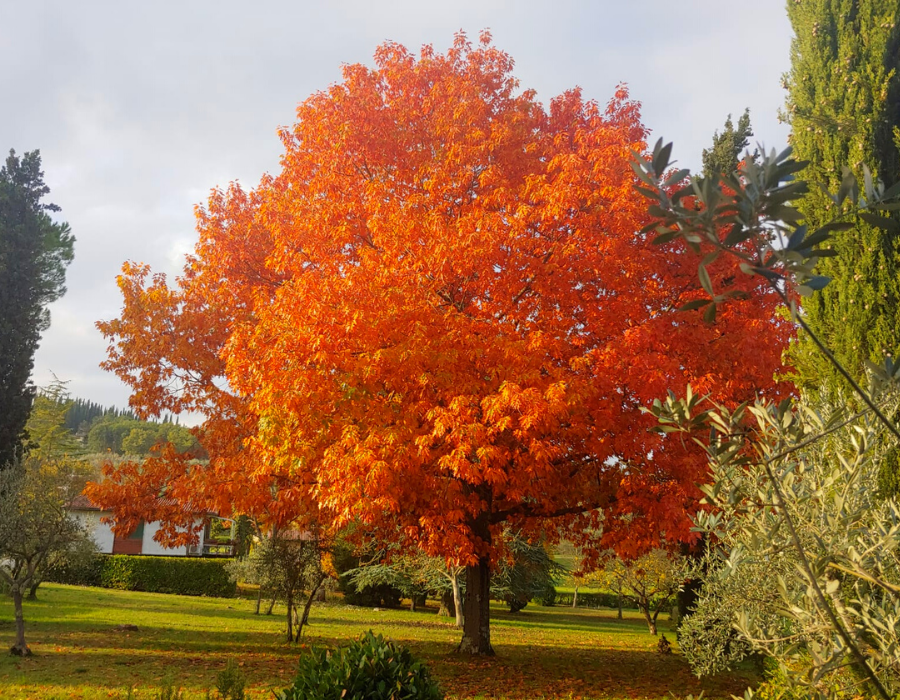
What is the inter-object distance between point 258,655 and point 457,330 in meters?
9.72

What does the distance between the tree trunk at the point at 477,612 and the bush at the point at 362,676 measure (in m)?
7.81

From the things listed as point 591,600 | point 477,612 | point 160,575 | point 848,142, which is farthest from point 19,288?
point 591,600

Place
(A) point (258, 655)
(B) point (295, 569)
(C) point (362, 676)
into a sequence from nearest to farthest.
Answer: (C) point (362, 676) < (A) point (258, 655) < (B) point (295, 569)

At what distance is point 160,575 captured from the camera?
33.0 metres

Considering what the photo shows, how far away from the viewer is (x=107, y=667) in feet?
40.6

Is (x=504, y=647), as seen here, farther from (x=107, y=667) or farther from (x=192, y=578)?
(x=192, y=578)

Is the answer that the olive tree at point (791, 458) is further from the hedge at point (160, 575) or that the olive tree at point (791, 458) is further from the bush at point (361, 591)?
the hedge at point (160, 575)

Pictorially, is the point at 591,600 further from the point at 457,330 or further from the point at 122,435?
the point at 122,435

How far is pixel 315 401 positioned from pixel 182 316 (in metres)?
6.45

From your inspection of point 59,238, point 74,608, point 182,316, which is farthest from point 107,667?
point 59,238

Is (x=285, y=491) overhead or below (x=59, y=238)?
below

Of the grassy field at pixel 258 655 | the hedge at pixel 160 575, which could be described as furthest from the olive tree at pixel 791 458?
the hedge at pixel 160 575

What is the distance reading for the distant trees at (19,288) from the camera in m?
21.1

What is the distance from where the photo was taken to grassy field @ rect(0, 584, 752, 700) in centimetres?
1078
